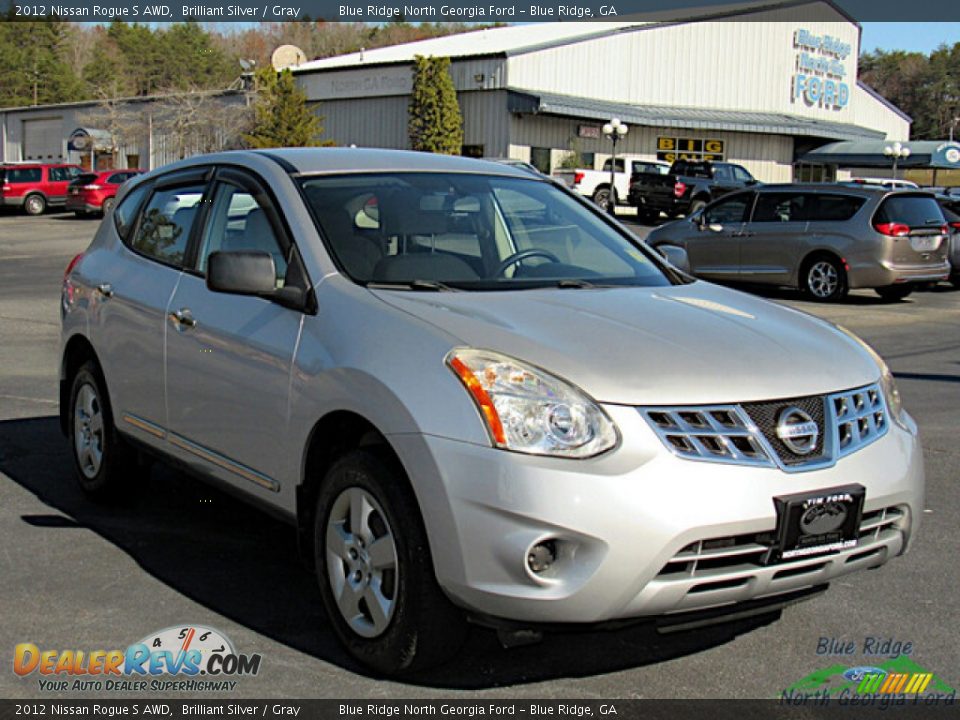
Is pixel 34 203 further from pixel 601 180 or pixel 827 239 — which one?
pixel 827 239

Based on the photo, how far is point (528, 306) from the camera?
13.3 ft

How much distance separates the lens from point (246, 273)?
4.25 metres

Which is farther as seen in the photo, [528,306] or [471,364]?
[528,306]

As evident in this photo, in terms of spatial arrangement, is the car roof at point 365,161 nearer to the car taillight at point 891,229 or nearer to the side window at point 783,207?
the car taillight at point 891,229

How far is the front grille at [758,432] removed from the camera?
338cm

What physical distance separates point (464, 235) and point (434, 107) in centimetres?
4068

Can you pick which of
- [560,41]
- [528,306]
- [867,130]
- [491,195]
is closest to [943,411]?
[491,195]

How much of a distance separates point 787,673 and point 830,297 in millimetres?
14556

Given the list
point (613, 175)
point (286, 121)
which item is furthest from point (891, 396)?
point (286, 121)

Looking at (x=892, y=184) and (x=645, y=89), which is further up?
(x=645, y=89)

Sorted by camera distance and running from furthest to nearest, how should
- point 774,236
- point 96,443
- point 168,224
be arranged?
point 774,236 < point 96,443 < point 168,224

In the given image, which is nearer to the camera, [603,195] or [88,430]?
[88,430]

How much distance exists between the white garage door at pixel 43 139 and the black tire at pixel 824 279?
180 ft

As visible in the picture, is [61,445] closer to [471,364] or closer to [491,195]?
[491,195]
